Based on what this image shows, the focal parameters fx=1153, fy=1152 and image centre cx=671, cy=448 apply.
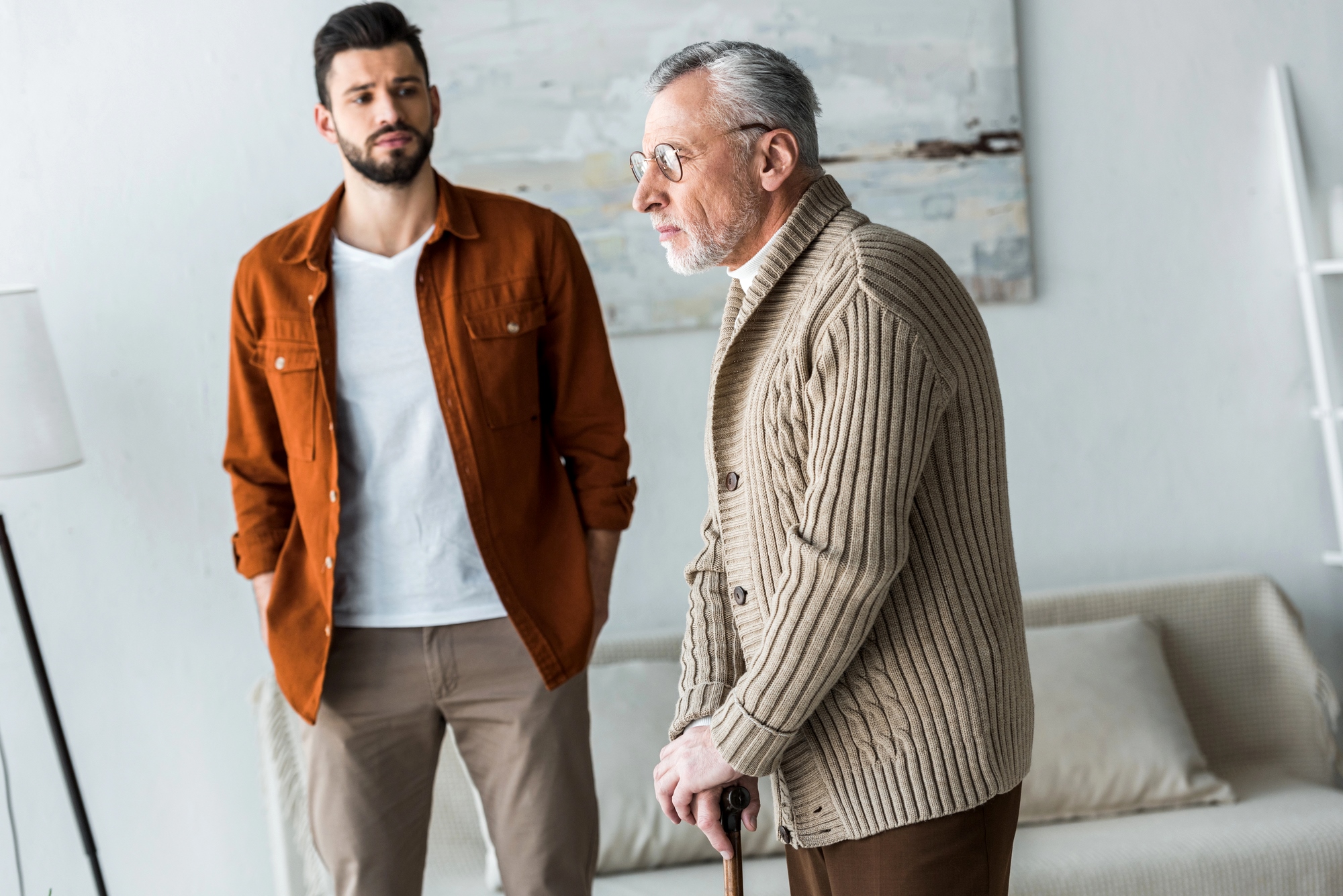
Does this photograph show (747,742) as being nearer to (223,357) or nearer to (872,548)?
(872,548)

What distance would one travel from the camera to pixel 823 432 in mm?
1076

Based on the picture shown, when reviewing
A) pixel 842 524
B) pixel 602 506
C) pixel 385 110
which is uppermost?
pixel 385 110

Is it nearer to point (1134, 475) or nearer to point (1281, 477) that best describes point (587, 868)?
point (1134, 475)

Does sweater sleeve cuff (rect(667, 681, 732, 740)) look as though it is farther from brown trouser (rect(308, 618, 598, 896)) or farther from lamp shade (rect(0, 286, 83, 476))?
lamp shade (rect(0, 286, 83, 476))

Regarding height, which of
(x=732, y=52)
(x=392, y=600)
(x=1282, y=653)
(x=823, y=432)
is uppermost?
(x=732, y=52)

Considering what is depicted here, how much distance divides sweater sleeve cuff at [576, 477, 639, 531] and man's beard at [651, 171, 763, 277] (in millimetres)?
686

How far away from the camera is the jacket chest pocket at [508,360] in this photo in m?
1.79

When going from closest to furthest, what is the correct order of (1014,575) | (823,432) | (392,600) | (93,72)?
1. (823,432)
2. (1014,575)
3. (392,600)
4. (93,72)

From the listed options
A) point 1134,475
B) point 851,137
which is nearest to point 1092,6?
point 851,137

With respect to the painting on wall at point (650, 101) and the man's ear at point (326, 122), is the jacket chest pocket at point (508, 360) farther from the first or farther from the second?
the painting on wall at point (650, 101)

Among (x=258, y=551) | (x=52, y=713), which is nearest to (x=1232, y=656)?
(x=258, y=551)

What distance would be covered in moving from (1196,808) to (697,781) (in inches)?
66.7

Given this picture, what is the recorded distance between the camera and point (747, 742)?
111 centimetres

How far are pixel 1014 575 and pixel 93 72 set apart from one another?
7.22 ft
